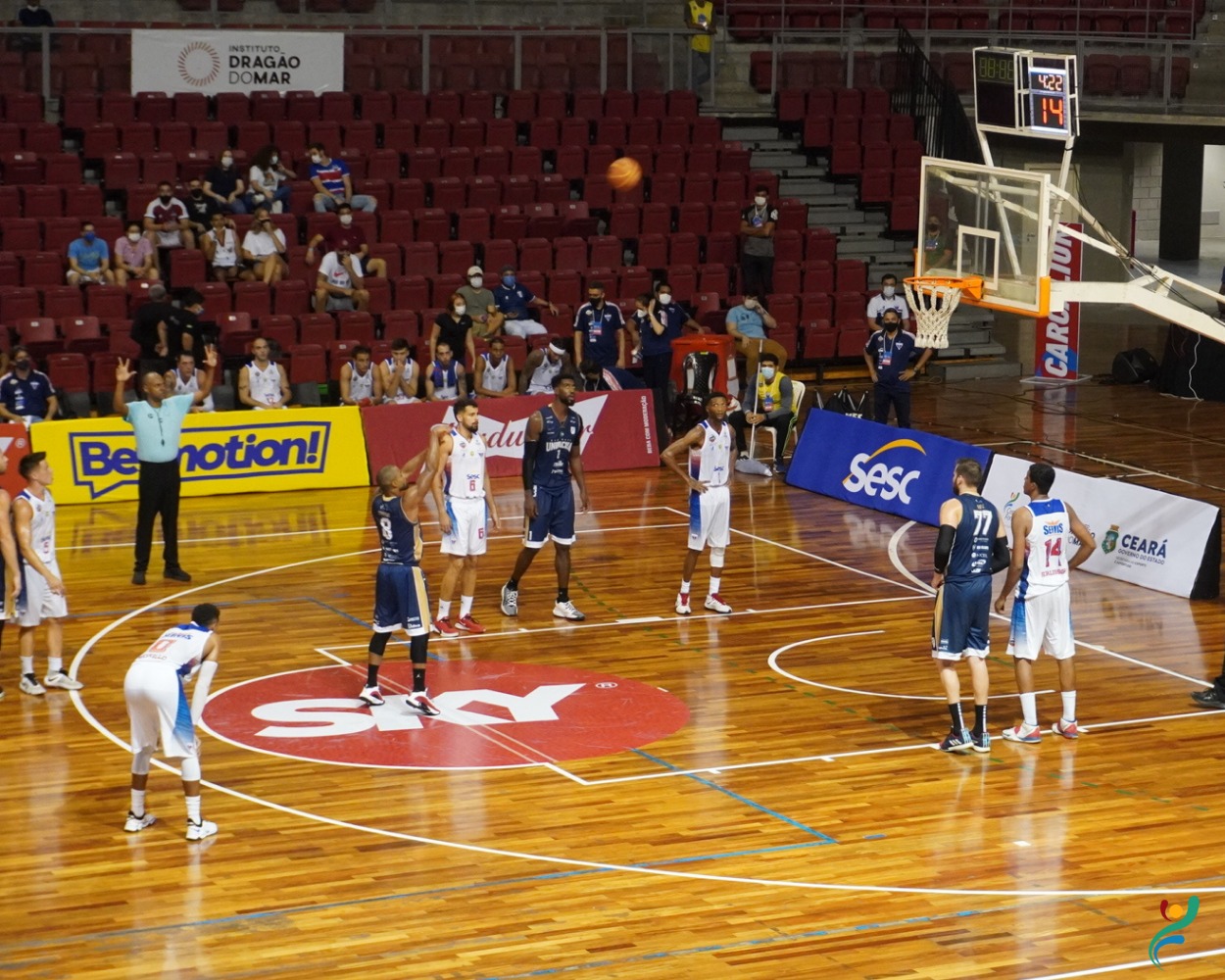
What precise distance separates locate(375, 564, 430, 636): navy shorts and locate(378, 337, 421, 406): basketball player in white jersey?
328 inches

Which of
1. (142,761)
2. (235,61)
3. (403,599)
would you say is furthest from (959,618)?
(235,61)

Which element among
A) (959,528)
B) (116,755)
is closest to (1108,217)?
(959,528)

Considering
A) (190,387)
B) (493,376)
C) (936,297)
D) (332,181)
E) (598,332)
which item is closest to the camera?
(936,297)

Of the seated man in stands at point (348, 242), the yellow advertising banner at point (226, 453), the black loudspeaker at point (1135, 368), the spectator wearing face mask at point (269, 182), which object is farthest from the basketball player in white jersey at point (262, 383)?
the black loudspeaker at point (1135, 368)

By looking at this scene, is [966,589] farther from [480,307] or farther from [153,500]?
[480,307]

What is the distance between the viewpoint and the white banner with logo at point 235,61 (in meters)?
25.5

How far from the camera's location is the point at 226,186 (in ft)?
79.2

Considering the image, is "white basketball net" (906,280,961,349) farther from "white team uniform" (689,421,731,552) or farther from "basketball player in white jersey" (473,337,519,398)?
"basketball player in white jersey" (473,337,519,398)

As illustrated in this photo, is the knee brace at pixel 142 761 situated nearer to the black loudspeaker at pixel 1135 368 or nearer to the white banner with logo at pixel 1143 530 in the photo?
the white banner with logo at pixel 1143 530

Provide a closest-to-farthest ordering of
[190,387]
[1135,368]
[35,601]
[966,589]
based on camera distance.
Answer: [966,589], [35,601], [190,387], [1135,368]

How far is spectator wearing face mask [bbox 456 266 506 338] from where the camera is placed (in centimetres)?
2283

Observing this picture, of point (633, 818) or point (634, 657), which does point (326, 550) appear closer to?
Answer: point (634, 657)

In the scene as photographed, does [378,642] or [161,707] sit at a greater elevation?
[161,707]

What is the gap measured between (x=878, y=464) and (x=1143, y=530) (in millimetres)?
3736
